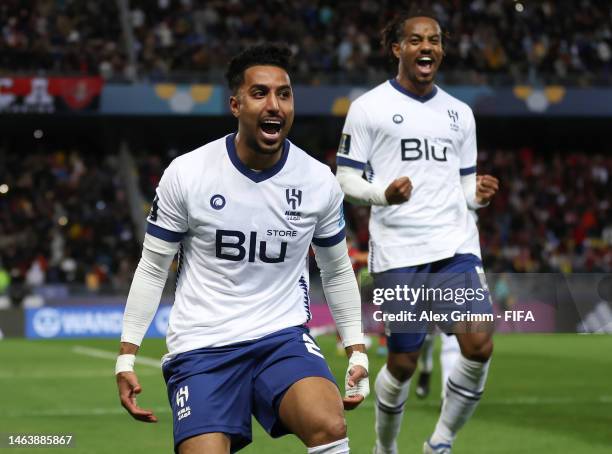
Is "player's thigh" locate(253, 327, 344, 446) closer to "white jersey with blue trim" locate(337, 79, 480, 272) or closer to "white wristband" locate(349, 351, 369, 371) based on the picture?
"white wristband" locate(349, 351, 369, 371)

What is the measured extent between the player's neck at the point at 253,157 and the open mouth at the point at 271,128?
0.11m

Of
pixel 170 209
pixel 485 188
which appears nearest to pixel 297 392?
pixel 170 209

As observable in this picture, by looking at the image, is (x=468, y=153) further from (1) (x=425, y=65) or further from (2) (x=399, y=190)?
(2) (x=399, y=190)

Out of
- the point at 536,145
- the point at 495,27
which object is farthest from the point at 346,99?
the point at 536,145

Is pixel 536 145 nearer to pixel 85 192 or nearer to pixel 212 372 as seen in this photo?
pixel 85 192

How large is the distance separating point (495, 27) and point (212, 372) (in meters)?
27.8

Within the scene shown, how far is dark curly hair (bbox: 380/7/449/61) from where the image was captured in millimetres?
7031

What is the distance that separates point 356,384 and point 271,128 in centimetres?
106

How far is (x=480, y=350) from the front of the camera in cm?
662

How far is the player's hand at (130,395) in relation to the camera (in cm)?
448

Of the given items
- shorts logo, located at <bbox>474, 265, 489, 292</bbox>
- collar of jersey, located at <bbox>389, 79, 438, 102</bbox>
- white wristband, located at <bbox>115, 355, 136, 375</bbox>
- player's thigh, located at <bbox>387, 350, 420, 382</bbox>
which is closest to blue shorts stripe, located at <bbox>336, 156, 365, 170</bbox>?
collar of jersey, located at <bbox>389, 79, 438, 102</bbox>

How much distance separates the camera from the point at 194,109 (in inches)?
1102

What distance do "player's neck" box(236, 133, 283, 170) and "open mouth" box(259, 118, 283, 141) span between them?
0.11m

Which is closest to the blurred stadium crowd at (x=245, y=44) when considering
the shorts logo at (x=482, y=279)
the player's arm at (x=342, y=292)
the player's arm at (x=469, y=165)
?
the player's arm at (x=469, y=165)
